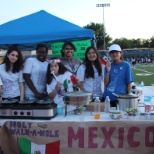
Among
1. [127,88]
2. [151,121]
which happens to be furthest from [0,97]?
[151,121]

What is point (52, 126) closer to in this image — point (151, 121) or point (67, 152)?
point (67, 152)

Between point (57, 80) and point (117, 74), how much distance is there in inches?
33.4

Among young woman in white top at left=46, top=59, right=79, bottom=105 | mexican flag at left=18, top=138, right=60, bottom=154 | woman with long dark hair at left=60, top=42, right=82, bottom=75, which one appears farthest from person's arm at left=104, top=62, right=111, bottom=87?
mexican flag at left=18, top=138, right=60, bottom=154

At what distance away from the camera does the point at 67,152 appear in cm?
301

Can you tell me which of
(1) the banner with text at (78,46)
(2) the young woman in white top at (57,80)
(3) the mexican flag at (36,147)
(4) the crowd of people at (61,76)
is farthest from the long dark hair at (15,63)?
(1) the banner with text at (78,46)

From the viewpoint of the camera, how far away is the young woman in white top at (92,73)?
368 cm

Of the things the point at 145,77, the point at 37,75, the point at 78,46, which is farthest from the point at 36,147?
the point at 145,77

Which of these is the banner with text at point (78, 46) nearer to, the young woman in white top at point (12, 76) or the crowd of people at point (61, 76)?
the crowd of people at point (61, 76)

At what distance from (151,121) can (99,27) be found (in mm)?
74280

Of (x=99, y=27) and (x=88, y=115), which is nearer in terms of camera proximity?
(x=88, y=115)

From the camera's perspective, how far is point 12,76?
3.63 metres

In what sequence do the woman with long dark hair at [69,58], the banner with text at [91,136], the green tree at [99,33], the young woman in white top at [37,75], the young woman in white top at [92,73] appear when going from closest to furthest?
the banner with text at [91,136] → the young woman in white top at [92,73] → the young woman in white top at [37,75] → the woman with long dark hair at [69,58] → the green tree at [99,33]

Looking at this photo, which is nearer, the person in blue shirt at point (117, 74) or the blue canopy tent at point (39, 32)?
the person in blue shirt at point (117, 74)

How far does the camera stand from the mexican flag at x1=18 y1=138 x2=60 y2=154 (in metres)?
3.01
